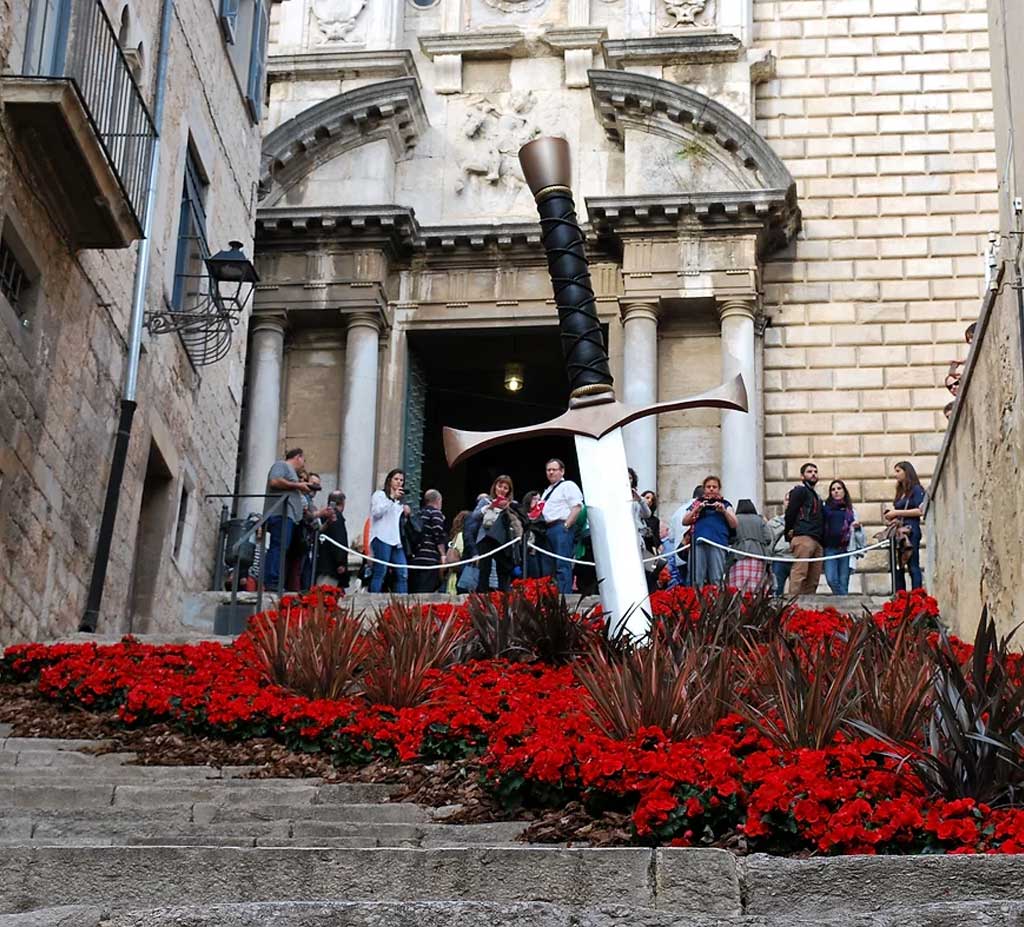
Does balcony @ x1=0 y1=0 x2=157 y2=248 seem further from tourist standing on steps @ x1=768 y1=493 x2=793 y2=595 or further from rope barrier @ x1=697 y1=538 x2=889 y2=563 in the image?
tourist standing on steps @ x1=768 y1=493 x2=793 y2=595

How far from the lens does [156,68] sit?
18.0 metres

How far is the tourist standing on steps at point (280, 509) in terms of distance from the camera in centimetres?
1811

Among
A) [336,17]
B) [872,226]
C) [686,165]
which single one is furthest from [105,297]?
[872,226]

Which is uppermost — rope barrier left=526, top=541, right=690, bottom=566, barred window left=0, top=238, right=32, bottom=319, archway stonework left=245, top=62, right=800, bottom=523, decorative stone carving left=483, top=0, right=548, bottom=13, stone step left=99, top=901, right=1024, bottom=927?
decorative stone carving left=483, top=0, right=548, bottom=13

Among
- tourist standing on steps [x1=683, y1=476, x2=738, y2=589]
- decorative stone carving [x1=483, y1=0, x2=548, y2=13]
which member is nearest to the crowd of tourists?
tourist standing on steps [x1=683, y1=476, x2=738, y2=589]

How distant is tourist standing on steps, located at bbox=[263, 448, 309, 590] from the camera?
18.1m

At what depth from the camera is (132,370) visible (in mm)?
17062

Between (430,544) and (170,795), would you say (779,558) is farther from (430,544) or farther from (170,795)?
(170,795)

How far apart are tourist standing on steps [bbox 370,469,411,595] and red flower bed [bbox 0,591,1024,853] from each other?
597 cm

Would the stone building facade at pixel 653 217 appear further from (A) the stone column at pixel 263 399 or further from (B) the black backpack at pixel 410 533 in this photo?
(B) the black backpack at pixel 410 533

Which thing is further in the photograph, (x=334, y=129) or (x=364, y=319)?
(x=334, y=129)

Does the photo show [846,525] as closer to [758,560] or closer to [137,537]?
[758,560]

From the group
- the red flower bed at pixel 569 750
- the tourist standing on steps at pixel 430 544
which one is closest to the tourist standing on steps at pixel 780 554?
the tourist standing on steps at pixel 430 544

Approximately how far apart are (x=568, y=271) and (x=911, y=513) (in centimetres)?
708
